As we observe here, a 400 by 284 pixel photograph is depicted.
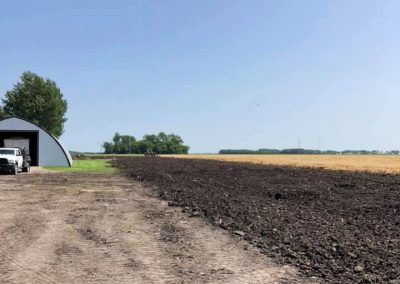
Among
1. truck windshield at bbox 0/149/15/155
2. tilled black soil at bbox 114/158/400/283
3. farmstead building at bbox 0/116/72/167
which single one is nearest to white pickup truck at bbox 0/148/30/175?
truck windshield at bbox 0/149/15/155

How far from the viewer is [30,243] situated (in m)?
9.52

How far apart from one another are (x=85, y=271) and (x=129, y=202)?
1006cm

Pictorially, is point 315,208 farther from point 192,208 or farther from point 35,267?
point 35,267

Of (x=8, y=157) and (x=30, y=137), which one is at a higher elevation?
(x=30, y=137)

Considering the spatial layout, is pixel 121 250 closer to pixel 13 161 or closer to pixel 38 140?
pixel 13 161

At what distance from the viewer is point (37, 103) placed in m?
93.7

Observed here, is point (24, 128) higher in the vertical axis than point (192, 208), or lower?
higher

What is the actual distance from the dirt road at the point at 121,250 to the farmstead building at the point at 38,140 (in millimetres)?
35465

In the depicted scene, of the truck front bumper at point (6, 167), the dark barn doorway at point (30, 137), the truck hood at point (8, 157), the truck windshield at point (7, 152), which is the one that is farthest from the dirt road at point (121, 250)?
the dark barn doorway at point (30, 137)

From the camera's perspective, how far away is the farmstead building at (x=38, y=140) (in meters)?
48.2

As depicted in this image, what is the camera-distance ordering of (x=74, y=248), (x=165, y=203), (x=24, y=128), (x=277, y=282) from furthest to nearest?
1. (x=24, y=128)
2. (x=165, y=203)
3. (x=74, y=248)
4. (x=277, y=282)

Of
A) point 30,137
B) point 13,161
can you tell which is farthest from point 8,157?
point 30,137

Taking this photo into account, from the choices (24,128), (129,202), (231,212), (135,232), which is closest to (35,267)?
(135,232)

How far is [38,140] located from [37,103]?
156 feet
